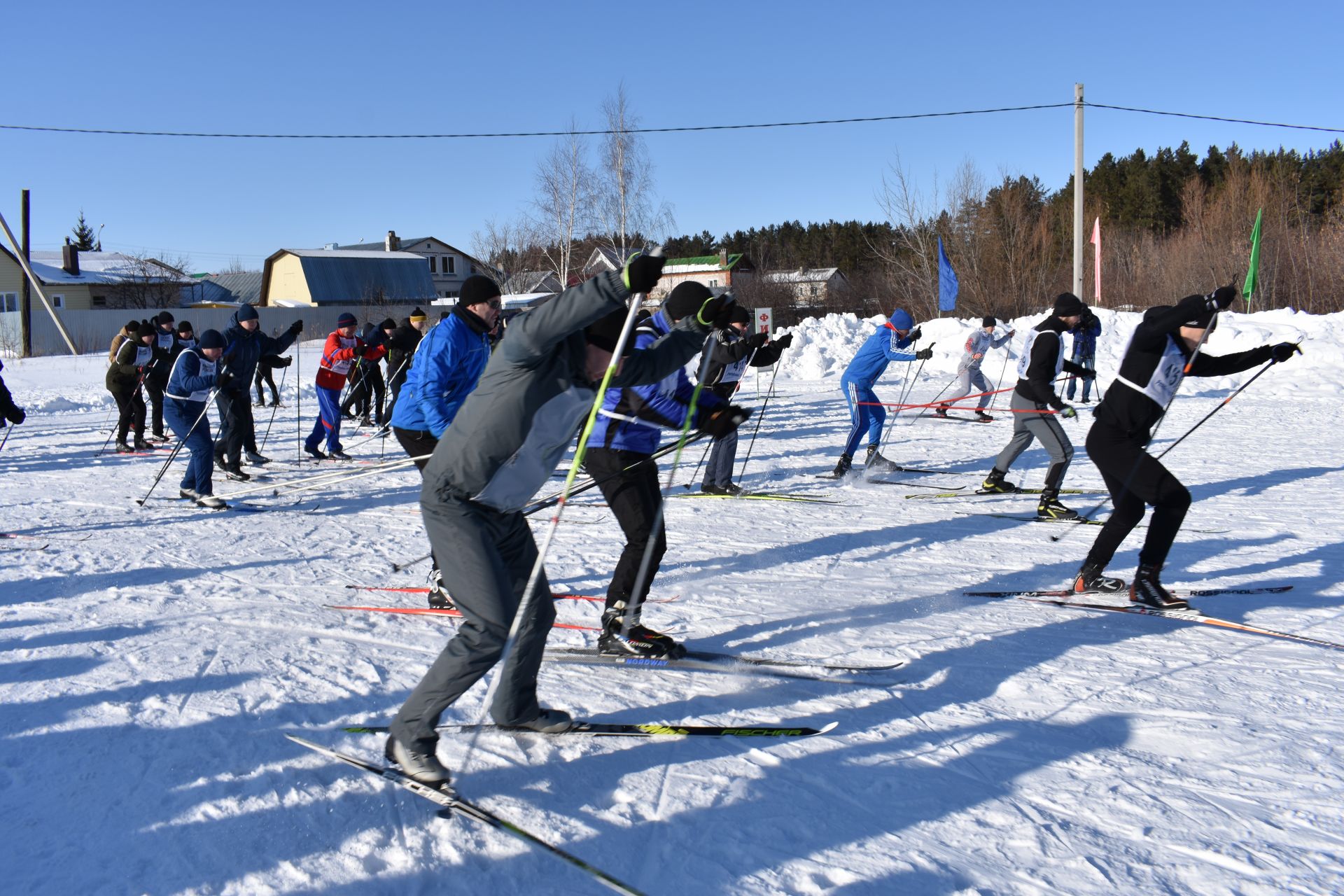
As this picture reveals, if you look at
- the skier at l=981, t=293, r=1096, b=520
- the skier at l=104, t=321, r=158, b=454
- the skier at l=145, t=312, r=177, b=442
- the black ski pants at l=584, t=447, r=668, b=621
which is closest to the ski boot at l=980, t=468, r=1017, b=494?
the skier at l=981, t=293, r=1096, b=520

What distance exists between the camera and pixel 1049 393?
24.7 ft

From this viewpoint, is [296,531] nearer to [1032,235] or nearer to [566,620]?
[566,620]

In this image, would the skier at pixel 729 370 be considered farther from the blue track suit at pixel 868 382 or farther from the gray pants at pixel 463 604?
the gray pants at pixel 463 604

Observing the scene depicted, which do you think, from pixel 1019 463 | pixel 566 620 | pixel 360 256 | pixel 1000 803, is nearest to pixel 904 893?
pixel 1000 803

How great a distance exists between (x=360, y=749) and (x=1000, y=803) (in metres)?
2.37

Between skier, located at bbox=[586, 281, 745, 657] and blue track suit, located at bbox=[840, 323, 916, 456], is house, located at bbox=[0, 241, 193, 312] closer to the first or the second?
blue track suit, located at bbox=[840, 323, 916, 456]

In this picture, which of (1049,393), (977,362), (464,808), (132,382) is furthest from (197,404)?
(977,362)

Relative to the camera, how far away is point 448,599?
5.41m

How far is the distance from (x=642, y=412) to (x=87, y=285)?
50.9 m

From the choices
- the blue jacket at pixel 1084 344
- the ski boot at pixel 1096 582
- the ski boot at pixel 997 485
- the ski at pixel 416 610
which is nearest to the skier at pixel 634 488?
the ski at pixel 416 610

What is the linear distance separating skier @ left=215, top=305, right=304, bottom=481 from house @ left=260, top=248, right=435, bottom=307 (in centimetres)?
3930

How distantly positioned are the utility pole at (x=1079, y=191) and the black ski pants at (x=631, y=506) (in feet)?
56.2

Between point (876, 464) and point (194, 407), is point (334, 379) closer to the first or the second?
point (194, 407)

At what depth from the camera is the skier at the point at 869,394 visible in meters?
10.1
